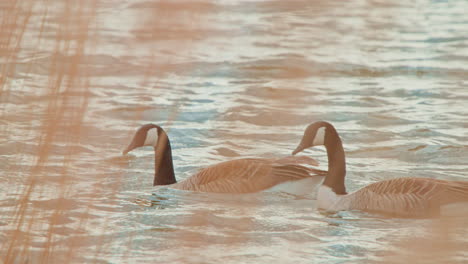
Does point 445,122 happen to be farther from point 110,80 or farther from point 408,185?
point 110,80

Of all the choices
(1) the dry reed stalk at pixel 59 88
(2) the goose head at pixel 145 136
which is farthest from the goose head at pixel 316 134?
(1) the dry reed stalk at pixel 59 88

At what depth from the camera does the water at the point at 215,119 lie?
2.99 metres

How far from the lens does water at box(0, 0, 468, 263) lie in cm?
299

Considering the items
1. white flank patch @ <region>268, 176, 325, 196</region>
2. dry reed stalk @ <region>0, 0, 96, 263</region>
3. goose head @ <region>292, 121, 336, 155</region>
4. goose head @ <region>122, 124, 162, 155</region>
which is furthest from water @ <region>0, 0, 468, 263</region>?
goose head @ <region>292, 121, 336, 155</region>

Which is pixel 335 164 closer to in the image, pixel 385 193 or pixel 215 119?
pixel 385 193

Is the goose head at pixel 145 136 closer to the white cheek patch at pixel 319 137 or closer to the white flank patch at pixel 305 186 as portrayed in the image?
the white flank patch at pixel 305 186

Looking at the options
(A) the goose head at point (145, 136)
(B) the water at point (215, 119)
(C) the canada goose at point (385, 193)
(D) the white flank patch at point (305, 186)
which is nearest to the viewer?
(B) the water at point (215, 119)

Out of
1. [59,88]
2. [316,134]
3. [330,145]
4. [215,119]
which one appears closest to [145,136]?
[316,134]

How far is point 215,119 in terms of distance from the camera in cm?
1238

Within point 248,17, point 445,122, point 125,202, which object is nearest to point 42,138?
point 125,202

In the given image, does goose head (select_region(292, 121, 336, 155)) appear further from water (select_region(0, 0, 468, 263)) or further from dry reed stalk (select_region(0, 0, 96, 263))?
dry reed stalk (select_region(0, 0, 96, 263))

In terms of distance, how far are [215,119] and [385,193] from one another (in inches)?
162

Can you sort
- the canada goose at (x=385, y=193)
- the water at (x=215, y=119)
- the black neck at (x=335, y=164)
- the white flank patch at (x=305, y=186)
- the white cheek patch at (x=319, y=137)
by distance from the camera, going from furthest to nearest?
the white flank patch at (x=305, y=186) < the white cheek patch at (x=319, y=137) < the black neck at (x=335, y=164) < the canada goose at (x=385, y=193) < the water at (x=215, y=119)

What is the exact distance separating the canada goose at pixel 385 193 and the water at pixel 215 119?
191mm
